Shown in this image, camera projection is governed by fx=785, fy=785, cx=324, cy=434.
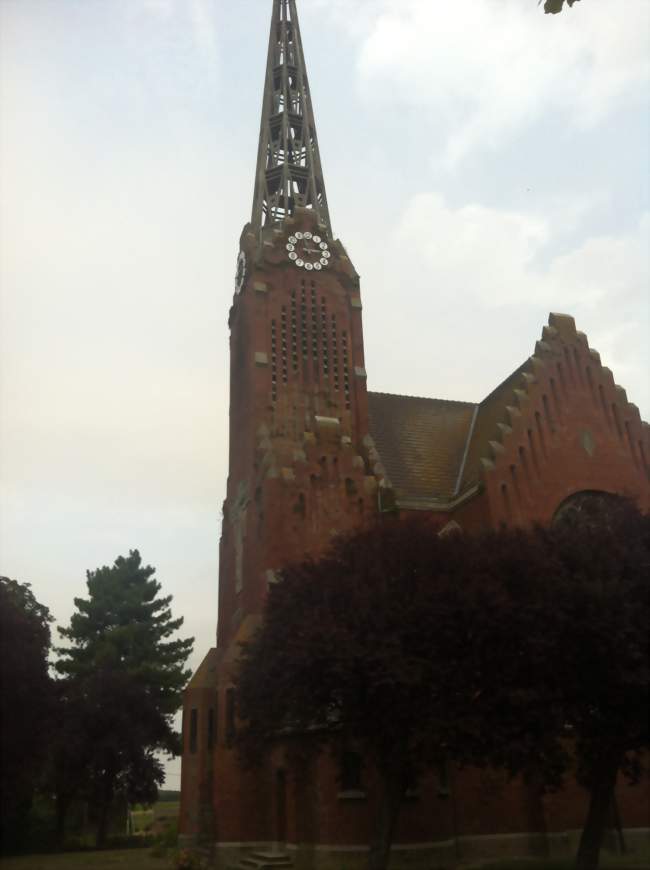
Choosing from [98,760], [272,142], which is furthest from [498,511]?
[272,142]

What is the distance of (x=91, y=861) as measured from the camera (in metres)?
32.4

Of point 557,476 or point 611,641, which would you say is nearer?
point 611,641

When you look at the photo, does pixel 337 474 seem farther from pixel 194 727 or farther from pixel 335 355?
pixel 194 727

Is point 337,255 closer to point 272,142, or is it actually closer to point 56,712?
point 272,142

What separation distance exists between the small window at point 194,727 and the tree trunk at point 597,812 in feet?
54.8

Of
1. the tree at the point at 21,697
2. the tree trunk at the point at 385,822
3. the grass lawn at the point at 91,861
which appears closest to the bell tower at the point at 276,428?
the grass lawn at the point at 91,861

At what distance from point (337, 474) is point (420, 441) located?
7.39 metres

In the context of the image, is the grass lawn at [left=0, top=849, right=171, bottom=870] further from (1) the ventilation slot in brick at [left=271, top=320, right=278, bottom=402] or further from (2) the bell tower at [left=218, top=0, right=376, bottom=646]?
(1) the ventilation slot in brick at [left=271, top=320, right=278, bottom=402]

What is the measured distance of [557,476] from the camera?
32344 millimetres

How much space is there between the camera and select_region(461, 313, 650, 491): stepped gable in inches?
1328

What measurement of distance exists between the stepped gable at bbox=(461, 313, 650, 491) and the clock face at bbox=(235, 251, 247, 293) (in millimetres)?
14905

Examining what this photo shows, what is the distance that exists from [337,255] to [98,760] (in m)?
28.0

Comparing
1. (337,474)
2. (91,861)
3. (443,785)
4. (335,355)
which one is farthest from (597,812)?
(335,355)

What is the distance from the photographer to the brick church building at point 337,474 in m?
26.3
